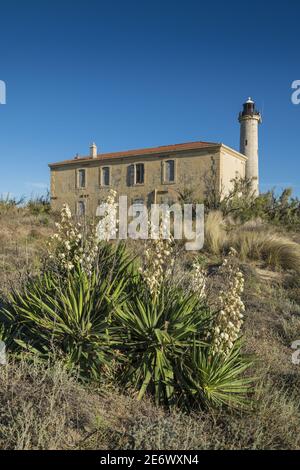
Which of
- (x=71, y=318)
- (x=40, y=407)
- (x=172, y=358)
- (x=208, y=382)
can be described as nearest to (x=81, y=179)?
(x=71, y=318)

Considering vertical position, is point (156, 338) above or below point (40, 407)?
above

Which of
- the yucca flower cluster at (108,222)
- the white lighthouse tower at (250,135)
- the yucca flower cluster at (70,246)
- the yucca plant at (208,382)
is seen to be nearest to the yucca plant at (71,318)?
the yucca flower cluster at (70,246)

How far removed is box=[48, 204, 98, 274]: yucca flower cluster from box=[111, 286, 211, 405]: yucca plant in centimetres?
61

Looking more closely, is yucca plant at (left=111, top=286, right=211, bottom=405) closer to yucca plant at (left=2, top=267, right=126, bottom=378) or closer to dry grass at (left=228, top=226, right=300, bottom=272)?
yucca plant at (left=2, top=267, right=126, bottom=378)

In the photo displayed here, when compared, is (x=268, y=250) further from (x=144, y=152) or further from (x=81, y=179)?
(x=81, y=179)

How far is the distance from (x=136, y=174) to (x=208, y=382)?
27.8m

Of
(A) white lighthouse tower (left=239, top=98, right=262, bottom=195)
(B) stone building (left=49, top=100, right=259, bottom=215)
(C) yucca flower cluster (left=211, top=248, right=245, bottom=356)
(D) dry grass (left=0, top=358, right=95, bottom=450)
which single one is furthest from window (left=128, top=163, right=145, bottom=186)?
(D) dry grass (left=0, top=358, right=95, bottom=450)

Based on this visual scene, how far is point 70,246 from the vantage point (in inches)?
166

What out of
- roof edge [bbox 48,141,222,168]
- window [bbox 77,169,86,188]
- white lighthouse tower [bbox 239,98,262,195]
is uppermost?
white lighthouse tower [bbox 239,98,262,195]

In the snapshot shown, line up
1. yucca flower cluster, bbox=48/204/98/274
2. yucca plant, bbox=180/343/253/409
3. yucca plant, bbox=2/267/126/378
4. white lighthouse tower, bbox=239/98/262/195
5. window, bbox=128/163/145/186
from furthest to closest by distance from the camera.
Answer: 1. white lighthouse tower, bbox=239/98/262/195
2. window, bbox=128/163/145/186
3. yucca flower cluster, bbox=48/204/98/274
4. yucca plant, bbox=2/267/126/378
5. yucca plant, bbox=180/343/253/409

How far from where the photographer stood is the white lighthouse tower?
36.2 m

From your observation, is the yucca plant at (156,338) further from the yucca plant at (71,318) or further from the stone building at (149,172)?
the stone building at (149,172)
